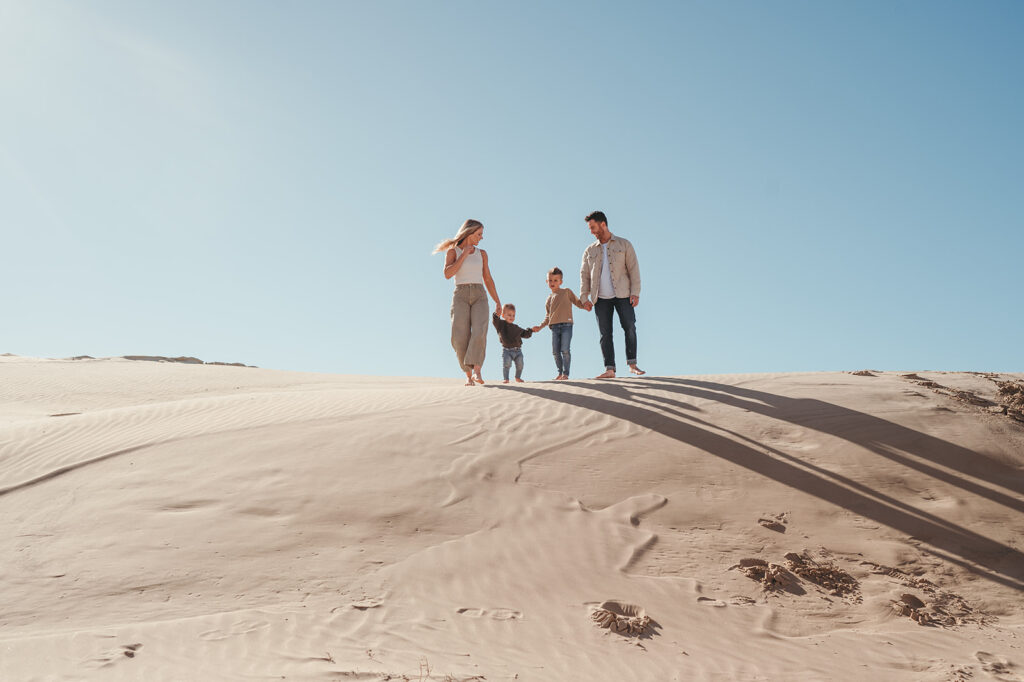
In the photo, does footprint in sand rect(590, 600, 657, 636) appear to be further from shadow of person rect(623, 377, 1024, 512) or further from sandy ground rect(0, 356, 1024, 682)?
shadow of person rect(623, 377, 1024, 512)

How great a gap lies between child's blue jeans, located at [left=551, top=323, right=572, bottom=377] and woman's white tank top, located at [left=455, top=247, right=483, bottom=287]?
2568 millimetres

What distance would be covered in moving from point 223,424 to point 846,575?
6.19 meters

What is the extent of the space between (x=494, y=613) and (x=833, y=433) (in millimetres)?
4415

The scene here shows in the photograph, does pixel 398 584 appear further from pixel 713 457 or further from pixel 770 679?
pixel 713 457

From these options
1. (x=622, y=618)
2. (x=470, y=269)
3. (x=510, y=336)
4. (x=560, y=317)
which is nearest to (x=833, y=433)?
(x=622, y=618)

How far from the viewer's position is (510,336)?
11477 mm

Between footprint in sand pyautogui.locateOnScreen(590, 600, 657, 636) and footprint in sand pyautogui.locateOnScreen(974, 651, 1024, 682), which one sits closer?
footprint in sand pyautogui.locateOnScreen(974, 651, 1024, 682)

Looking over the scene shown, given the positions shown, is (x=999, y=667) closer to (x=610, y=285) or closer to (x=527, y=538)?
(x=527, y=538)

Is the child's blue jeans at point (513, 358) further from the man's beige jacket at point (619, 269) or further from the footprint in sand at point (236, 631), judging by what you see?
the footprint in sand at point (236, 631)

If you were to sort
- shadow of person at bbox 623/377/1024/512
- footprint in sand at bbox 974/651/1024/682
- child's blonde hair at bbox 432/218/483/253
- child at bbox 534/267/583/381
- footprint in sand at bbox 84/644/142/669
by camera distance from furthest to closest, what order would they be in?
child at bbox 534/267/583/381 → child's blonde hair at bbox 432/218/483/253 → shadow of person at bbox 623/377/1024/512 → footprint in sand at bbox 974/651/1024/682 → footprint in sand at bbox 84/644/142/669

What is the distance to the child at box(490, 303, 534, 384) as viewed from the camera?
11.5m

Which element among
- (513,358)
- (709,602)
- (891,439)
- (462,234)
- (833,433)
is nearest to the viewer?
(709,602)

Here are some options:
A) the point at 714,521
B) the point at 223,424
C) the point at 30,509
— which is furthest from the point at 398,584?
the point at 223,424

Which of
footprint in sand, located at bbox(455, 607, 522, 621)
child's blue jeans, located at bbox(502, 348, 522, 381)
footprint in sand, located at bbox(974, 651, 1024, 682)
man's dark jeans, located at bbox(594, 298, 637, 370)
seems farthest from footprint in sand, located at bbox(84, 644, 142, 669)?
child's blue jeans, located at bbox(502, 348, 522, 381)
